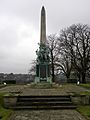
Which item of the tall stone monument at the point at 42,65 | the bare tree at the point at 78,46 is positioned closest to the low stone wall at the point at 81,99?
the tall stone monument at the point at 42,65

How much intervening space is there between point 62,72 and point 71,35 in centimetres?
884

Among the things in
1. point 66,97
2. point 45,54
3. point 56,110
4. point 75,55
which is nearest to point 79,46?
point 75,55

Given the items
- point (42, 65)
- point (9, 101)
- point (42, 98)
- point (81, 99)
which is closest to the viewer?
point (9, 101)

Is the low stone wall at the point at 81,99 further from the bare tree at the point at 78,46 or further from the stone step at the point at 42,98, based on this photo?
the bare tree at the point at 78,46

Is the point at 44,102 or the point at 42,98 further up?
the point at 42,98

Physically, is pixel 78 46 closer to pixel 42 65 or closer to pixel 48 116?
pixel 42 65

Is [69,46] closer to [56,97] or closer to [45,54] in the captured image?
[45,54]

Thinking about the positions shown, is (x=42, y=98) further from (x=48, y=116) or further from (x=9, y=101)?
(x=48, y=116)

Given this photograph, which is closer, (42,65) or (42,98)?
(42,98)

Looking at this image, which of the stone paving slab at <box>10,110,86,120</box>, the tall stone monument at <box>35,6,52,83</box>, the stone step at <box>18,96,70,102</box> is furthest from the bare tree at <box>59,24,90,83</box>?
the stone paving slab at <box>10,110,86,120</box>

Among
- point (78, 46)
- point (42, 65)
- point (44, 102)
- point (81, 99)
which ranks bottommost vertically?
point (44, 102)

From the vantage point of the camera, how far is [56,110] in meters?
10.6

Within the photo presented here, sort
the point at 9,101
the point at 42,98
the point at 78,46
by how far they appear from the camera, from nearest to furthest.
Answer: the point at 9,101, the point at 42,98, the point at 78,46

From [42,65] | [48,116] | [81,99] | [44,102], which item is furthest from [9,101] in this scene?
[42,65]
